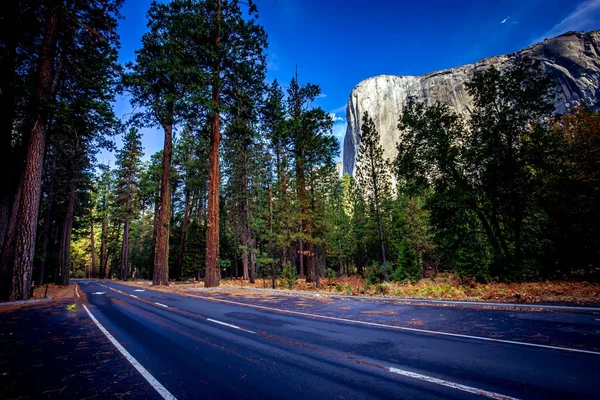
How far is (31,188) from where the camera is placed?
39.3ft

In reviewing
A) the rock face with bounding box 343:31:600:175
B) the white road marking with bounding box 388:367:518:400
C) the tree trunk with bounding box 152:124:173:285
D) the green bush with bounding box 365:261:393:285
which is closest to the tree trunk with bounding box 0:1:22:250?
the tree trunk with bounding box 152:124:173:285

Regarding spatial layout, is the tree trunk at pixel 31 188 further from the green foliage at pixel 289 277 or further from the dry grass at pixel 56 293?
the green foliage at pixel 289 277

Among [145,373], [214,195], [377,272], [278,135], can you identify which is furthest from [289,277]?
[145,373]

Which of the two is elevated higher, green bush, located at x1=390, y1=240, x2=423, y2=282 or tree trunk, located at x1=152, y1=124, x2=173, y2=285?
tree trunk, located at x1=152, y1=124, x2=173, y2=285

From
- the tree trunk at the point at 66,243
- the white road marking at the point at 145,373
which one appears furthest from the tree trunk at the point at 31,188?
the tree trunk at the point at 66,243

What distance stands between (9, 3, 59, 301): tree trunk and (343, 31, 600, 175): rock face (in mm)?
74754

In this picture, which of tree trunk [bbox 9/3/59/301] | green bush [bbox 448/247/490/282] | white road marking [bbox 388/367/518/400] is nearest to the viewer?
white road marking [bbox 388/367/518/400]

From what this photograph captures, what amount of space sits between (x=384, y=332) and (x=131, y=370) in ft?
16.7

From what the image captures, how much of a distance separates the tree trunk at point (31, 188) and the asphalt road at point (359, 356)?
7.76 metres

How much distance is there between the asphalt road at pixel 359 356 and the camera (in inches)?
124

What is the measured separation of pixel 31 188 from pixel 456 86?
123181 mm

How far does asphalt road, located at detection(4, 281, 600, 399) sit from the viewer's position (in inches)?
124

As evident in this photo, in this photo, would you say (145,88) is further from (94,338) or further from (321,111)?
(94,338)

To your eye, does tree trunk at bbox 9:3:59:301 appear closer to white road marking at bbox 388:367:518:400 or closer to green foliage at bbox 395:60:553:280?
white road marking at bbox 388:367:518:400
